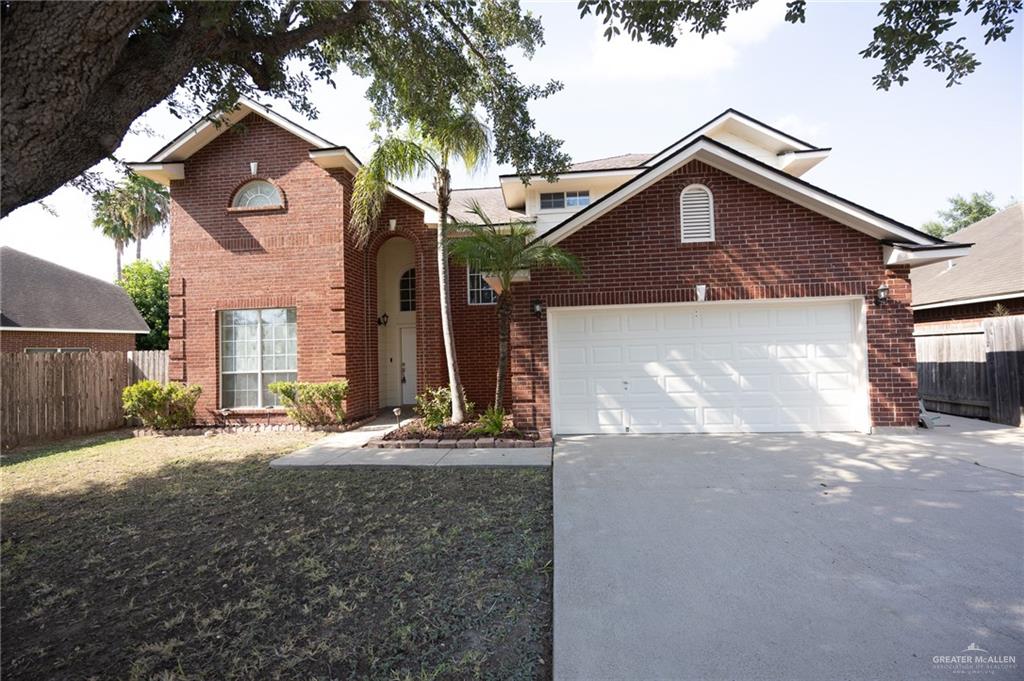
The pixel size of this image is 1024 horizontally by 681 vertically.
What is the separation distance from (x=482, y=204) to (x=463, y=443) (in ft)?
28.2

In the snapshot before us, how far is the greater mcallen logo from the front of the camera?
270cm

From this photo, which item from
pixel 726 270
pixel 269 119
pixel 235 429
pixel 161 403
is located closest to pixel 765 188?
pixel 726 270

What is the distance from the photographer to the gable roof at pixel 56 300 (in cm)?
1725

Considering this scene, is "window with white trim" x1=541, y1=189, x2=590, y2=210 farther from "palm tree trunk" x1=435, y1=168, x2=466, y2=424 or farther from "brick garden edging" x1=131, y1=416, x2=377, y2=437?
"brick garden edging" x1=131, y1=416, x2=377, y2=437

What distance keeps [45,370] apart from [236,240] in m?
4.83

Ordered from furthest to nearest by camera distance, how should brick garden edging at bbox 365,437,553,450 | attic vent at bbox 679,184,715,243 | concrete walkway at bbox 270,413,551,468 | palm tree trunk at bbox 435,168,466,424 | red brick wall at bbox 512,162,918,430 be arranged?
1. palm tree trunk at bbox 435,168,466,424
2. attic vent at bbox 679,184,715,243
3. red brick wall at bbox 512,162,918,430
4. brick garden edging at bbox 365,437,553,450
5. concrete walkway at bbox 270,413,551,468

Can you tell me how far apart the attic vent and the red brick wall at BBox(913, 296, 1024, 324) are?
9619 millimetres

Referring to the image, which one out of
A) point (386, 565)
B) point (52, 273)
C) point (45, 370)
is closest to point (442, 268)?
point (386, 565)

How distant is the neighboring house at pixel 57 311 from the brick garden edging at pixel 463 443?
1695cm

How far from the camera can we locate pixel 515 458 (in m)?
7.25

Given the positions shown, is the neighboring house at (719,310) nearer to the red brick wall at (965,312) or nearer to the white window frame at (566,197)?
the white window frame at (566,197)

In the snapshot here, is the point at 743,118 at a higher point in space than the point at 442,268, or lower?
higher

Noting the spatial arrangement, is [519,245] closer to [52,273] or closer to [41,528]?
[41,528]

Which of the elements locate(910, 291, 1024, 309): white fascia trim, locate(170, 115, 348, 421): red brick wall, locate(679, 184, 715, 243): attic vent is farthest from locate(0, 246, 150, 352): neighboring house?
locate(910, 291, 1024, 309): white fascia trim
